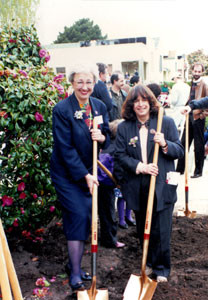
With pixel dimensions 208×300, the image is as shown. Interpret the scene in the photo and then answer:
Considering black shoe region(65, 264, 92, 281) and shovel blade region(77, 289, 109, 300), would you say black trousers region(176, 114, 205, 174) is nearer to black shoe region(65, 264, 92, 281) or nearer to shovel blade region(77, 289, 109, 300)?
black shoe region(65, 264, 92, 281)

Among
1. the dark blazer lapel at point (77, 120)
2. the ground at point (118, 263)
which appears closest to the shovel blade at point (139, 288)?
the ground at point (118, 263)

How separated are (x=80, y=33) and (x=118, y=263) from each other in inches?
2993

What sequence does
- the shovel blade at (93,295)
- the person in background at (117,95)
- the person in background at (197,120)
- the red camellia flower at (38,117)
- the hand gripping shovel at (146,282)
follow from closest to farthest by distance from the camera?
the shovel blade at (93,295)
the hand gripping shovel at (146,282)
the red camellia flower at (38,117)
the person in background at (117,95)
the person in background at (197,120)

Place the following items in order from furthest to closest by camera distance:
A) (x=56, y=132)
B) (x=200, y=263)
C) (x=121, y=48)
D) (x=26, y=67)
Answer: (x=121, y=48)
(x=26, y=67)
(x=200, y=263)
(x=56, y=132)

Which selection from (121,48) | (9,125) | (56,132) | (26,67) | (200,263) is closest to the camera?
(56,132)

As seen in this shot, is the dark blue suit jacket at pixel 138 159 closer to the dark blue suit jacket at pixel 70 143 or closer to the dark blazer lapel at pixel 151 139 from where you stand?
the dark blazer lapel at pixel 151 139

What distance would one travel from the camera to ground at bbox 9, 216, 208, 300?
10.9 feet

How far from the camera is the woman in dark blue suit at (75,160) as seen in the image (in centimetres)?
327

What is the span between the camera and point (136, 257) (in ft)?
13.3

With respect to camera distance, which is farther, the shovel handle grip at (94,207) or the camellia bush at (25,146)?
the camellia bush at (25,146)

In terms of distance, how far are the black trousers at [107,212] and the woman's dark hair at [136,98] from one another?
1.01m

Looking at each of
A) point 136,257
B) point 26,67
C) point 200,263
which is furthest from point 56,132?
point 200,263

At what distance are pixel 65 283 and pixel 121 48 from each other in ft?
147

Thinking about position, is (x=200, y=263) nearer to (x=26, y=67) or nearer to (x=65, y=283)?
(x=65, y=283)
